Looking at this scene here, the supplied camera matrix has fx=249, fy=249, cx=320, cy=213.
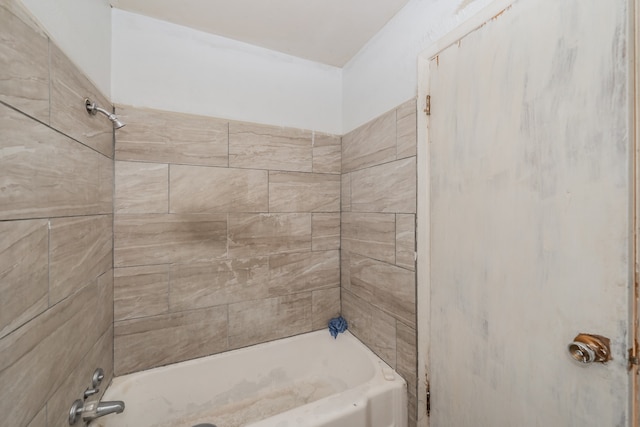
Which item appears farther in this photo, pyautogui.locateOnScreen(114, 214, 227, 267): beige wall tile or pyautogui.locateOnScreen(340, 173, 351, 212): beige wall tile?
pyautogui.locateOnScreen(340, 173, 351, 212): beige wall tile

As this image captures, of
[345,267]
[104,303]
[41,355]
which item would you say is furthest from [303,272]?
[41,355]

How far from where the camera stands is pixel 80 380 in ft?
3.30

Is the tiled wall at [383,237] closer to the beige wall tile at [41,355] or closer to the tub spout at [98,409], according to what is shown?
the tub spout at [98,409]

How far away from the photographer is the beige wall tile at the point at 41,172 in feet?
2.13

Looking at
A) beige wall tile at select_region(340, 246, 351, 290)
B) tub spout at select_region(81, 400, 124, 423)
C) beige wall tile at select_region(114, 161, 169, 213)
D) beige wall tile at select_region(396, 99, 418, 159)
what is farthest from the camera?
beige wall tile at select_region(340, 246, 351, 290)

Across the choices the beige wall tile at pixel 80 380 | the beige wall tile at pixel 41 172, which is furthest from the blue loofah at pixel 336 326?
the beige wall tile at pixel 41 172

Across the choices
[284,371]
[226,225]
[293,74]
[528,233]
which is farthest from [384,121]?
[284,371]

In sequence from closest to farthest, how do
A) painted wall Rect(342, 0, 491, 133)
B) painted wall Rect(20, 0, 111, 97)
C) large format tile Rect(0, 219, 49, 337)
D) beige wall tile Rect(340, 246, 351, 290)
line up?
large format tile Rect(0, 219, 49, 337) < painted wall Rect(20, 0, 111, 97) < painted wall Rect(342, 0, 491, 133) < beige wall tile Rect(340, 246, 351, 290)

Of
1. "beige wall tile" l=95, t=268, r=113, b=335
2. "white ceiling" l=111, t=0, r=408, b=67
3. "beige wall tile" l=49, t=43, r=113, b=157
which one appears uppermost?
"white ceiling" l=111, t=0, r=408, b=67

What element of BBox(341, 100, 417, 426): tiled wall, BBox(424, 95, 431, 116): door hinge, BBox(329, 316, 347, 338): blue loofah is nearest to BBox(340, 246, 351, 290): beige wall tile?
BBox(341, 100, 417, 426): tiled wall

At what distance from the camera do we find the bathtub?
1165 mm

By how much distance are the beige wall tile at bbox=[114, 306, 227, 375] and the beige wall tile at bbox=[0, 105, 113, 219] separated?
717mm

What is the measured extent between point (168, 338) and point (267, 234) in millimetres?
824

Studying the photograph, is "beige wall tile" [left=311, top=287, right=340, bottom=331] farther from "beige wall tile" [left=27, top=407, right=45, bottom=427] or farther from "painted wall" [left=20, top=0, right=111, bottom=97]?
"painted wall" [left=20, top=0, right=111, bottom=97]
